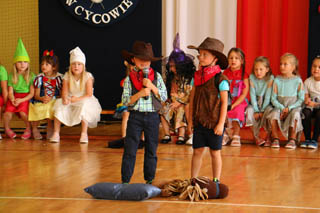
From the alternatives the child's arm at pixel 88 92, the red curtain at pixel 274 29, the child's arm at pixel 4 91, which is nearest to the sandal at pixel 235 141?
the red curtain at pixel 274 29

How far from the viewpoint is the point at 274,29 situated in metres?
6.55

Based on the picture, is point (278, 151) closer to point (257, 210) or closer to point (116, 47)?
point (257, 210)

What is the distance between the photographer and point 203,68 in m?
3.52

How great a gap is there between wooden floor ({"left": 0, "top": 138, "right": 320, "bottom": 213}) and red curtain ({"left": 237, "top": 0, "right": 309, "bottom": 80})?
1597 mm

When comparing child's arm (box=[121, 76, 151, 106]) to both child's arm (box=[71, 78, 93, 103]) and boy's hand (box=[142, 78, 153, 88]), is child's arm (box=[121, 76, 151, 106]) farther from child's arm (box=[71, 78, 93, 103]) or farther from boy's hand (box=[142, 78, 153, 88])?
child's arm (box=[71, 78, 93, 103])

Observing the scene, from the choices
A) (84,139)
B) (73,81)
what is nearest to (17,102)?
(73,81)

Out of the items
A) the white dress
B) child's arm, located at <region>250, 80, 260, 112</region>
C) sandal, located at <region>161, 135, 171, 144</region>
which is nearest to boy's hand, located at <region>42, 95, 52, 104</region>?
the white dress

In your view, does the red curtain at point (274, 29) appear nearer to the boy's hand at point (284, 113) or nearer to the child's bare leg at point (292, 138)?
the boy's hand at point (284, 113)

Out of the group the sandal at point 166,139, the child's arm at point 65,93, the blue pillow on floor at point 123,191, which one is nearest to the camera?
the blue pillow on floor at point 123,191

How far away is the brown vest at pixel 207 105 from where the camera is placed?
3443 mm

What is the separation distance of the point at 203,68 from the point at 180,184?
796 mm

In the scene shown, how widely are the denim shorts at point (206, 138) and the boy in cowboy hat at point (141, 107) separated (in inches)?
11.3

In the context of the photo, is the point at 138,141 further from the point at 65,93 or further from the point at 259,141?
the point at 65,93

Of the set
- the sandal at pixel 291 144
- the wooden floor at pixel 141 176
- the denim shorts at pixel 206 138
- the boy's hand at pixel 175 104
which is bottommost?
the wooden floor at pixel 141 176
